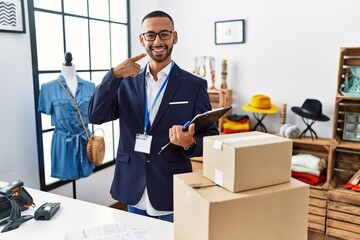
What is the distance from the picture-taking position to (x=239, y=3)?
11.2 feet

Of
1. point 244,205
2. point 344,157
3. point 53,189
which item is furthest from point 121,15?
point 244,205

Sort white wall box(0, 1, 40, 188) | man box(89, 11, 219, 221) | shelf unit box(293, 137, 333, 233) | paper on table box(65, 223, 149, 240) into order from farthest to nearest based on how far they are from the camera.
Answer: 1. shelf unit box(293, 137, 333, 233)
2. white wall box(0, 1, 40, 188)
3. man box(89, 11, 219, 221)
4. paper on table box(65, 223, 149, 240)

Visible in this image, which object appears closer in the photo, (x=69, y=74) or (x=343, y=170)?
(x=69, y=74)

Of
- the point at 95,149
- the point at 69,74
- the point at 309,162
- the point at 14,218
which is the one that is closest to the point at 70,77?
the point at 69,74

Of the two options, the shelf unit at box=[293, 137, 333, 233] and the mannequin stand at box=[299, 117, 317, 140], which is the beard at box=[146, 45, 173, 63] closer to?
the shelf unit at box=[293, 137, 333, 233]

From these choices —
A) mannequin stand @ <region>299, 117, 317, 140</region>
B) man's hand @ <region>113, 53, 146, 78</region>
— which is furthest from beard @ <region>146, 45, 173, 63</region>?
mannequin stand @ <region>299, 117, 317, 140</region>

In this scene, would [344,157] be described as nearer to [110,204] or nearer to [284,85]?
[284,85]

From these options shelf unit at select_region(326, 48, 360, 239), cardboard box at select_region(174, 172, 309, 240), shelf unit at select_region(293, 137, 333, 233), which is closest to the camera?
cardboard box at select_region(174, 172, 309, 240)

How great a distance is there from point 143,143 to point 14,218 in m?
0.65

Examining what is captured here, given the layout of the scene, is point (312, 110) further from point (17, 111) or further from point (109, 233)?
point (17, 111)

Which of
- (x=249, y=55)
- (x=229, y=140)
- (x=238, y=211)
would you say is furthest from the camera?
(x=249, y=55)

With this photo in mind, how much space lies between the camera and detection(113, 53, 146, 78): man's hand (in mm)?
1511

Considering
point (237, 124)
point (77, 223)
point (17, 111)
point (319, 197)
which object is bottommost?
point (319, 197)

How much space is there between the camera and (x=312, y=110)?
2.96m
